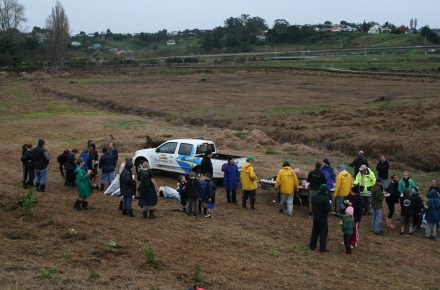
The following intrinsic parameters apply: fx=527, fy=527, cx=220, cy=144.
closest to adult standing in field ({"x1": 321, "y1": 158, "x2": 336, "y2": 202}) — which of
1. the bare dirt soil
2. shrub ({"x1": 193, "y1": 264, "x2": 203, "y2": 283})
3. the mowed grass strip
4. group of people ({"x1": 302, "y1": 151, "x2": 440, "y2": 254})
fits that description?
group of people ({"x1": 302, "y1": 151, "x2": 440, "y2": 254})

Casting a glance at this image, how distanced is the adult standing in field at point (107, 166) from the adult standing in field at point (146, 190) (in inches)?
144

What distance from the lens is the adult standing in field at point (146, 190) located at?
1312 centimetres

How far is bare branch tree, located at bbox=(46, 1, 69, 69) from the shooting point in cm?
11531

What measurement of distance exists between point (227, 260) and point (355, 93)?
45006 millimetres

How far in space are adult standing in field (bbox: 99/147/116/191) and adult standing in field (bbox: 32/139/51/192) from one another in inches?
67.8

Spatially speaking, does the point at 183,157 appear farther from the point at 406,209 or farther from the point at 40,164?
the point at 406,209

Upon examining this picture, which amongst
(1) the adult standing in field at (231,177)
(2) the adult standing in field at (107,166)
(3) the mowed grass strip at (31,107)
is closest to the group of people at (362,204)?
(1) the adult standing in field at (231,177)

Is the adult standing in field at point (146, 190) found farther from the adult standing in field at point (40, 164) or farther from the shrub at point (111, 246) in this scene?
the adult standing in field at point (40, 164)

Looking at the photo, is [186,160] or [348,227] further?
[186,160]

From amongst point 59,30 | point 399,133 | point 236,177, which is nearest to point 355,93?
point 399,133

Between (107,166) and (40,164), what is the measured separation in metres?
2.10

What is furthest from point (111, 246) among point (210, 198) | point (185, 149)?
point (185, 149)

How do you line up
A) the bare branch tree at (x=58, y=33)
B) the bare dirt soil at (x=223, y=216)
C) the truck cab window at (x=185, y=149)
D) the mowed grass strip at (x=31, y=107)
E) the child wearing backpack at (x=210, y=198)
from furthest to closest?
the bare branch tree at (x=58, y=33), the mowed grass strip at (x=31, y=107), the truck cab window at (x=185, y=149), the child wearing backpack at (x=210, y=198), the bare dirt soil at (x=223, y=216)

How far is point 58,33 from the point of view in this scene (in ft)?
386
